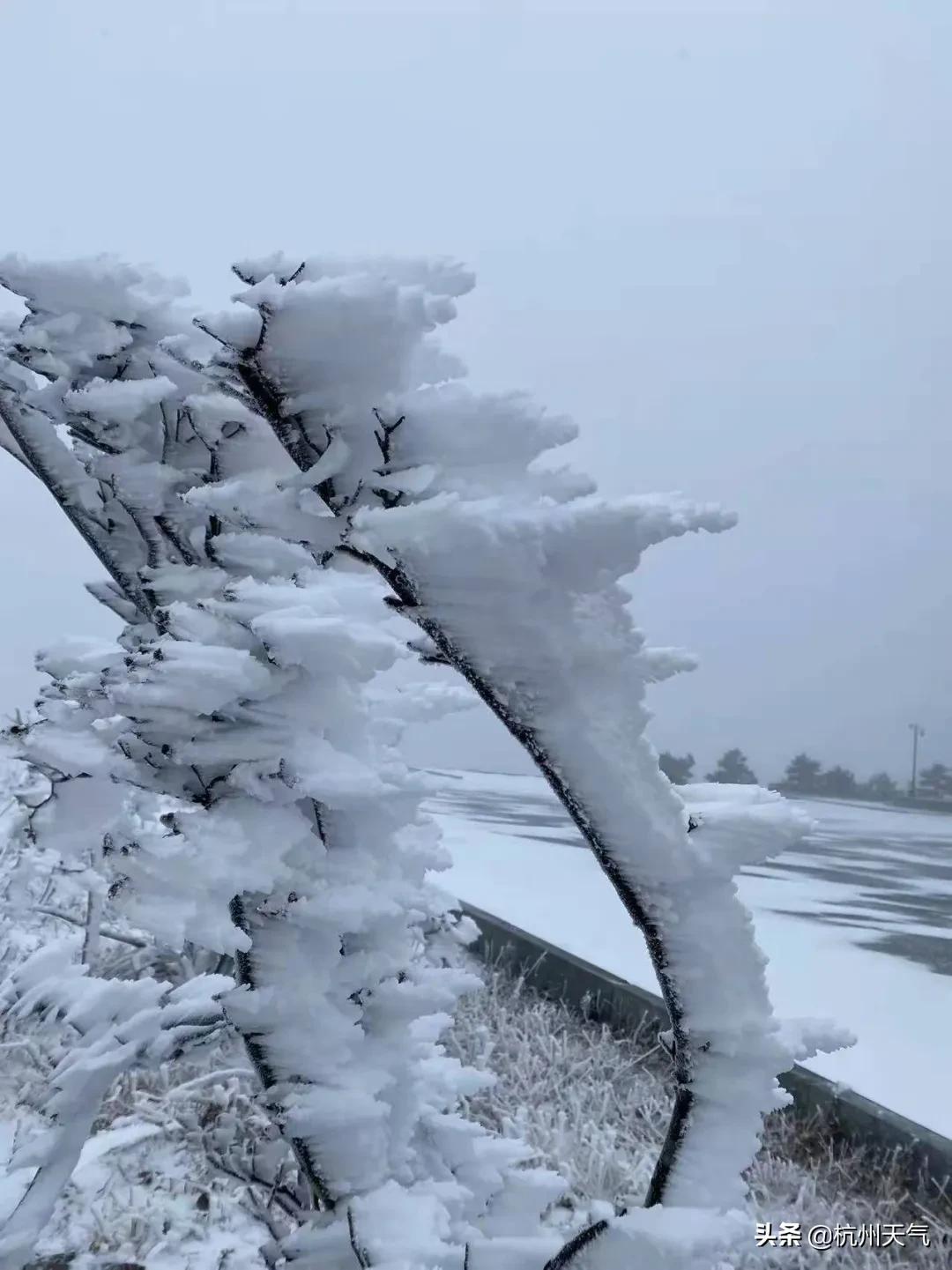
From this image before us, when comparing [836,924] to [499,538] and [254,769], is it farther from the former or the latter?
[499,538]

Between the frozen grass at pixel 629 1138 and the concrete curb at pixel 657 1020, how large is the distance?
0.04 meters

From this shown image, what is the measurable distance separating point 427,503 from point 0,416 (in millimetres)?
616

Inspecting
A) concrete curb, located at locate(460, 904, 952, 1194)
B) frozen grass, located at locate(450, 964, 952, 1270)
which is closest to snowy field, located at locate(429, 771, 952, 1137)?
concrete curb, located at locate(460, 904, 952, 1194)

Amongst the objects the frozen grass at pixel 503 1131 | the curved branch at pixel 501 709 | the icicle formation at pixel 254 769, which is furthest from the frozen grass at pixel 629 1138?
the curved branch at pixel 501 709

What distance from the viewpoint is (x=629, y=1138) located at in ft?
7.67

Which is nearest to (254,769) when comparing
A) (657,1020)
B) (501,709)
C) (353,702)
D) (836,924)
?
(353,702)

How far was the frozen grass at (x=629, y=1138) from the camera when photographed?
74.4 inches

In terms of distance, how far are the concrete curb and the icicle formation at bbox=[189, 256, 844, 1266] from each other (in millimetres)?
1310

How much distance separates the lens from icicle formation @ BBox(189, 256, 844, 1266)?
437 millimetres

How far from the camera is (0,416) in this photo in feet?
2.74

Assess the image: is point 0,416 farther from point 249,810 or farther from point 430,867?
point 430,867

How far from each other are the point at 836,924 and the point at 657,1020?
1717mm

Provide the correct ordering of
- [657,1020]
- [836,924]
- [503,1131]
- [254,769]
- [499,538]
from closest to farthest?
[499,538] → [254,769] → [503,1131] → [657,1020] → [836,924]

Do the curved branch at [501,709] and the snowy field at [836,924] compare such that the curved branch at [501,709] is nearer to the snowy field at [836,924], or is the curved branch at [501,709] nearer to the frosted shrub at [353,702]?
the frosted shrub at [353,702]
